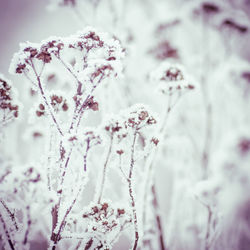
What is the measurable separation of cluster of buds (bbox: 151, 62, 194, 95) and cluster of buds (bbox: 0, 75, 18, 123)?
37.3 inches

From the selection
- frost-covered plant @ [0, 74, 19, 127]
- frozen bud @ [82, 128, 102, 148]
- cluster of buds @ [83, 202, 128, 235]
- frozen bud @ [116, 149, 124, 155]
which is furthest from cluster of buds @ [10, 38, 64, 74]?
cluster of buds @ [83, 202, 128, 235]

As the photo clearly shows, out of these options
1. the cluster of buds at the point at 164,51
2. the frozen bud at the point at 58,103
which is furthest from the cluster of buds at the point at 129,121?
the cluster of buds at the point at 164,51

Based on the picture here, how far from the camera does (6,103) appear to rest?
1.33 metres

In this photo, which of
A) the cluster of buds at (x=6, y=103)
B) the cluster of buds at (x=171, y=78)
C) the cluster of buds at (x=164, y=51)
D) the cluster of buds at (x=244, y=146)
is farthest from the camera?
the cluster of buds at (x=244, y=146)

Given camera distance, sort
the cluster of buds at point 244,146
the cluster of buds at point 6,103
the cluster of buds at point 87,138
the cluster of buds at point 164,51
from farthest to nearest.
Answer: the cluster of buds at point 244,146
the cluster of buds at point 164,51
the cluster of buds at point 6,103
the cluster of buds at point 87,138

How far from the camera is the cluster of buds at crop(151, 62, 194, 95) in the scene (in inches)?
62.6

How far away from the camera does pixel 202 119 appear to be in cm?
410

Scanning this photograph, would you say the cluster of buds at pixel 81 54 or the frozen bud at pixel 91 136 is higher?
the cluster of buds at pixel 81 54

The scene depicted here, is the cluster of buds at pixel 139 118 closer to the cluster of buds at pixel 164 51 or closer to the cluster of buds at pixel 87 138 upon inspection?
the cluster of buds at pixel 87 138

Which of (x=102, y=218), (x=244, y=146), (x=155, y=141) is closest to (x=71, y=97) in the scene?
(x=155, y=141)

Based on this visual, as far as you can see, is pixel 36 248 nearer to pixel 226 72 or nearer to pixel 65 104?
pixel 65 104

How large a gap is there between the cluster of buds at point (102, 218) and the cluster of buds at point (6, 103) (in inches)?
28.2

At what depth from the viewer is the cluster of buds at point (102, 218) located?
122 centimetres

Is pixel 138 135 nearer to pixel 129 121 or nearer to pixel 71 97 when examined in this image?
pixel 129 121
